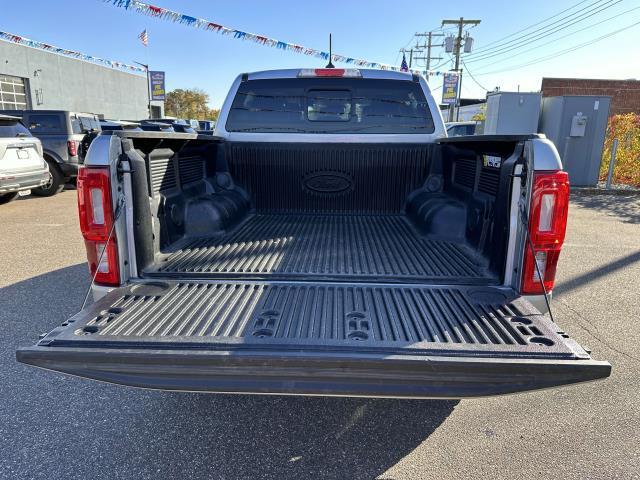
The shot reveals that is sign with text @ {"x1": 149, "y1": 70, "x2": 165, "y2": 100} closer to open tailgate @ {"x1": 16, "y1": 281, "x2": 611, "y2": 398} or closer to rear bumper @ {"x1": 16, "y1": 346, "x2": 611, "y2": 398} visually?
open tailgate @ {"x1": 16, "y1": 281, "x2": 611, "y2": 398}

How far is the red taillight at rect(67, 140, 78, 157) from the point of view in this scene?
35.1 ft

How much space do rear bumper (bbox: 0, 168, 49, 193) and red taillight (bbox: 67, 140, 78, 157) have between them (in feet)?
4.45

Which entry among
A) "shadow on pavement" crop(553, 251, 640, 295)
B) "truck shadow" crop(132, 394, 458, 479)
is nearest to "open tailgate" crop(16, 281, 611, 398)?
"truck shadow" crop(132, 394, 458, 479)

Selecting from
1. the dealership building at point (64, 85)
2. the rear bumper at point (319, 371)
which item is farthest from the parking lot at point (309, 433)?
the dealership building at point (64, 85)

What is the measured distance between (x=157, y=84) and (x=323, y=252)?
34.0 meters

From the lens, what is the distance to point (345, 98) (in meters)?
4.17

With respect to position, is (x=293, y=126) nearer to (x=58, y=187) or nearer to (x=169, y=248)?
(x=169, y=248)

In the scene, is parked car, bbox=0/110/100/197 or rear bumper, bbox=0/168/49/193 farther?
Answer: parked car, bbox=0/110/100/197

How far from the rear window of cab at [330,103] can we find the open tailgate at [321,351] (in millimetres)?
2462

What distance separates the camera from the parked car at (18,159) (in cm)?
834

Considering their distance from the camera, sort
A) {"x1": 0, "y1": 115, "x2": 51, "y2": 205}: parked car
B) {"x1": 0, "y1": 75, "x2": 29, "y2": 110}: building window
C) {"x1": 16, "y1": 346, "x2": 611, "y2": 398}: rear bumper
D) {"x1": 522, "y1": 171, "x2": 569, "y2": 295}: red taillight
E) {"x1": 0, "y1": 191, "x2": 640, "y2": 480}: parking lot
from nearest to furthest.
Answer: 1. {"x1": 16, "y1": 346, "x2": 611, "y2": 398}: rear bumper
2. {"x1": 522, "y1": 171, "x2": 569, "y2": 295}: red taillight
3. {"x1": 0, "y1": 191, "x2": 640, "y2": 480}: parking lot
4. {"x1": 0, "y1": 115, "x2": 51, "y2": 205}: parked car
5. {"x1": 0, "y1": 75, "x2": 29, "y2": 110}: building window

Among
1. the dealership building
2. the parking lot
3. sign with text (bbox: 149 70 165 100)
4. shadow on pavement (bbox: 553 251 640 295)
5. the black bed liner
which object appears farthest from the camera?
sign with text (bbox: 149 70 165 100)

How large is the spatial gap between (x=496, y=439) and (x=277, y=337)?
1.53 m

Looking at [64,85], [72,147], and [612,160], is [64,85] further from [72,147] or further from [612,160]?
[612,160]
